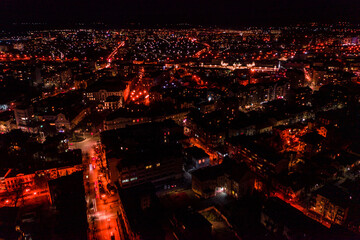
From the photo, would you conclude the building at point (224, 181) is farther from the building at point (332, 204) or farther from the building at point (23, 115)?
the building at point (23, 115)

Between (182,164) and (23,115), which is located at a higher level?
(23,115)

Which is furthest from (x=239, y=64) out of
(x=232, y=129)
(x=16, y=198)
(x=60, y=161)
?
(x=16, y=198)

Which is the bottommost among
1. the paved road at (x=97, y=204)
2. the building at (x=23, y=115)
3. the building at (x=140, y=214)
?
the paved road at (x=97, y=204)

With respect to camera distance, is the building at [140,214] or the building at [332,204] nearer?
the building at [140,214]

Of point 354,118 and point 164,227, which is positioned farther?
point 354,118

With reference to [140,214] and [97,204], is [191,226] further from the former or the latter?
[97,204]

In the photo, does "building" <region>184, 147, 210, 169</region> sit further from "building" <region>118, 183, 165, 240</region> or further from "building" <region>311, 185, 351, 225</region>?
"building" <region>311, 185, 351, 225</region>

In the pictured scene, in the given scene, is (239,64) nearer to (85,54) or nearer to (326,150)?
(326,150)

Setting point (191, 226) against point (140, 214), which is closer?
point (191, 226)

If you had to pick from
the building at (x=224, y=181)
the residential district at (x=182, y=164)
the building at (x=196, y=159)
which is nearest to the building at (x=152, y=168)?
the residential district at (x=182, y=164)

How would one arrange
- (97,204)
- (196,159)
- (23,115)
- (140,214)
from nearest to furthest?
(140,214), (97,204), (196,159), (23,115)

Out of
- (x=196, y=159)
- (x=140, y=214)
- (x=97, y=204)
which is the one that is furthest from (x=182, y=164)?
(x=97, y=204)
